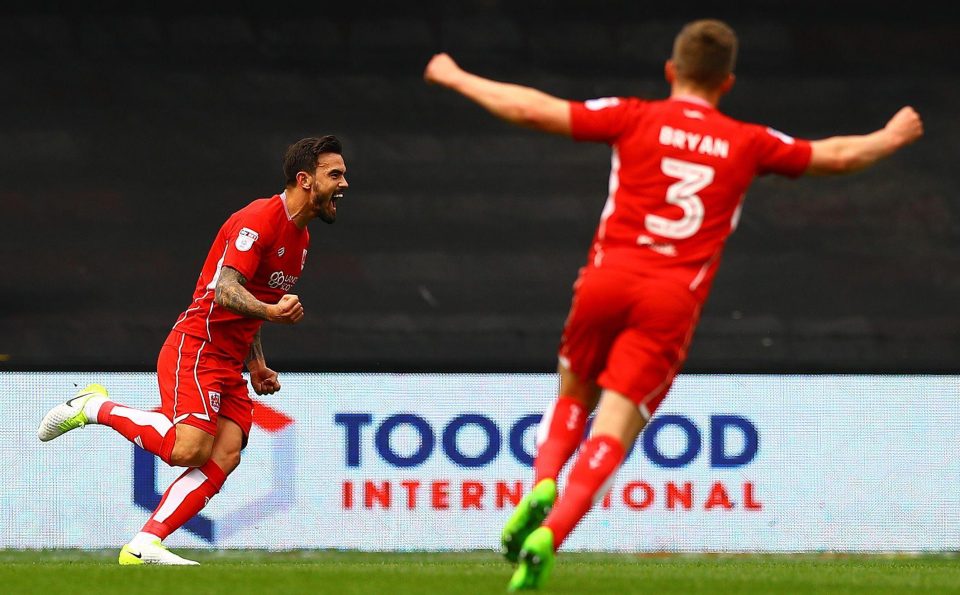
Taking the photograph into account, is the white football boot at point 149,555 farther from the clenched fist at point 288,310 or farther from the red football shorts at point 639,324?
the red football shorts at point 639,324

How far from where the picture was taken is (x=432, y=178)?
8062 mm

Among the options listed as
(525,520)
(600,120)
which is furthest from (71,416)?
(600,120)

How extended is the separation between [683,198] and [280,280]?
7.36ft

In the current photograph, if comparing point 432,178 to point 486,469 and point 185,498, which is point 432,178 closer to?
point 486,469

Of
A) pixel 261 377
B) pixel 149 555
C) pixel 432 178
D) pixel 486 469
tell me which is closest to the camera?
pixel 149 555

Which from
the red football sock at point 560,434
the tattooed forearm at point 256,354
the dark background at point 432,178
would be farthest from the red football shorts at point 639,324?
the dark background at point 432,178

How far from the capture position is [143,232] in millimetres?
7980

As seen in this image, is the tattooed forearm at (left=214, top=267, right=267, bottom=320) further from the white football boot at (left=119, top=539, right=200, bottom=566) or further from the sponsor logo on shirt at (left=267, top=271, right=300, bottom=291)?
the white football boot at (left=119, top=539, right=200, bottom=566)

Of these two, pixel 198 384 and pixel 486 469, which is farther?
pixel 486 469

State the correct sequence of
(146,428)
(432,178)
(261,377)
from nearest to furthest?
(146,428) → (261,377) → (432,178)

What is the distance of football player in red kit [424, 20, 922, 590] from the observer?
398 centimetres

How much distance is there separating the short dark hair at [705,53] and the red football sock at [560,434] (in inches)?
36.9

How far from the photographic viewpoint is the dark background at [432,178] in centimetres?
797

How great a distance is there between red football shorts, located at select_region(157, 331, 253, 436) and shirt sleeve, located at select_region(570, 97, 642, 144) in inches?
87.8
